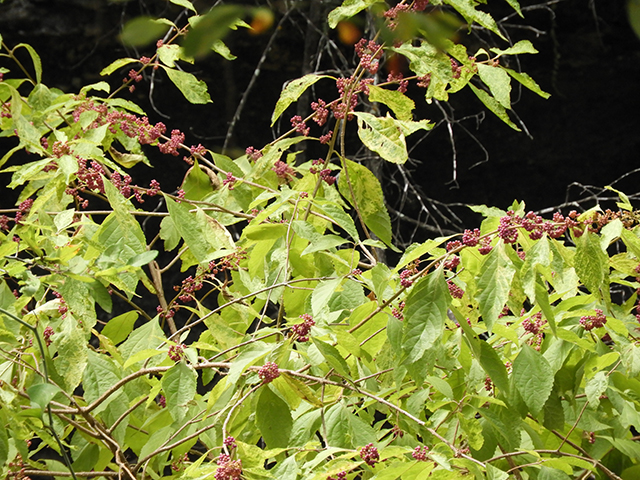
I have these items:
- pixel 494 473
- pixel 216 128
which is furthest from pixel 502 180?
pixel 494 473

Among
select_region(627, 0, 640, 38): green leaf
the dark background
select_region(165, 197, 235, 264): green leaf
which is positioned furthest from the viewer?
the dark background

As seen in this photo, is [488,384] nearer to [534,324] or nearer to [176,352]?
[534,324]

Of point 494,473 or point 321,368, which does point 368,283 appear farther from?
point 494,473

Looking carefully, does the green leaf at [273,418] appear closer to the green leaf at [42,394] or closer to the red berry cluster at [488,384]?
the green leaf at [42,394]

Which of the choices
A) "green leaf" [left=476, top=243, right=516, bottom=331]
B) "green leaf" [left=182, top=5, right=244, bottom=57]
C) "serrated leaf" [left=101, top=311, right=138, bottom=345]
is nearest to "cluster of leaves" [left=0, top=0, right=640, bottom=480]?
"green leaf" [left=476, top=243, right=516, bottom=331]

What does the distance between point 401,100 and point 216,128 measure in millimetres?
2215

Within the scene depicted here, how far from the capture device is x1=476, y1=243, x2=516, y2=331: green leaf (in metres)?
0.74

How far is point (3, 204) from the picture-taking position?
3043 mm

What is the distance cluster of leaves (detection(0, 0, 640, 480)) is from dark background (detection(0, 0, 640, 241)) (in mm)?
1762

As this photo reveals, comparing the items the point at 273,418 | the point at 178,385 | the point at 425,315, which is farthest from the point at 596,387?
the point at 178,385

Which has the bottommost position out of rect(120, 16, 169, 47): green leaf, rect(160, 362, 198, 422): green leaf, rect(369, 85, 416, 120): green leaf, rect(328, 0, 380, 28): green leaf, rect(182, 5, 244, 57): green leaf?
rect(160, 362, 198, 422): green leaf

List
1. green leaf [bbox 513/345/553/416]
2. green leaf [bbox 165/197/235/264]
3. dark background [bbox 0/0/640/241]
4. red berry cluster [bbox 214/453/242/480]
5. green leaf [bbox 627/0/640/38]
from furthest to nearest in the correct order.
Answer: dark background [bbox 0/0/640/241] → green leaf [bbox 165/197/235/264] → green leaf [bbox 513/345/553/416] → red berry cluster [bbox 214/453/242/480] → green leaf [bbox 627/0/640/38]

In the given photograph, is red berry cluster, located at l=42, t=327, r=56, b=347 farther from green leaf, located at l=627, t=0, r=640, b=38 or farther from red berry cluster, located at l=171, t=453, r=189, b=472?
green leaf, located at l=627, t=0, r=640, b=38

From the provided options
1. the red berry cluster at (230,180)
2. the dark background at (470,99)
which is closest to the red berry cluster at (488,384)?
the red berry cluster at (230,180)
